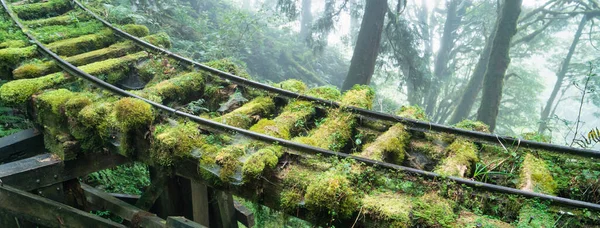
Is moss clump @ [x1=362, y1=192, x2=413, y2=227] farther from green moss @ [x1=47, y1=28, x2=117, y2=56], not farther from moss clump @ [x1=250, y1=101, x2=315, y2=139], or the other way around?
green moss @ [x1=47, y1=28, x2=117, y2=56]

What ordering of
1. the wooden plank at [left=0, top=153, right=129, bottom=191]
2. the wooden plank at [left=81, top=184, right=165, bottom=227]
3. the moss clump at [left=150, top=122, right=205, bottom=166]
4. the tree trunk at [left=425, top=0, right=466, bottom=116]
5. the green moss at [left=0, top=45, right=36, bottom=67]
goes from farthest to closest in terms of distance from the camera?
the tree trunk at [left=425, top=0, right=466, bottom=116] → the green moss at [left=0, top=45, right=36, bottom=67] → the wooden plank at [left=81, top=184, right=165, bottom=227] → the wooden plank at [left=0, top=153, right=129, bottom=191] → the moss clump at [left=150, top=122, right=205, bottom=166]

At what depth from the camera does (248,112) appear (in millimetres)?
4152

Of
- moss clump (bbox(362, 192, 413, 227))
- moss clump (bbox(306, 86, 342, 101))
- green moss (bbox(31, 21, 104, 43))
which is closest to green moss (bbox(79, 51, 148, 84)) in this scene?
green moss (bbox(31, 21, 104, 43))

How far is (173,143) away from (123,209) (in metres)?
1.62

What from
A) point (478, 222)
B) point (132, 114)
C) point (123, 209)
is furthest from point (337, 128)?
point (123, 209)

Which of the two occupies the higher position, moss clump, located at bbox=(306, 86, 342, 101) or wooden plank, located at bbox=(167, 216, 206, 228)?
moss clump, located at bbox=(306, 86, 342, 101)

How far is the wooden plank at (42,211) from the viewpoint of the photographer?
366cm

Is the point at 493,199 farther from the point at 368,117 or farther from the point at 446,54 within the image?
the point at 446,54

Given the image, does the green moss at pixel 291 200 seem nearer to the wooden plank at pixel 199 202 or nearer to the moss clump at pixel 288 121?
the moss clump at pixel 288 121

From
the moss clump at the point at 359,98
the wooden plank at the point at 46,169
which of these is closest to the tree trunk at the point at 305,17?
the moss clump at the point at 359,98

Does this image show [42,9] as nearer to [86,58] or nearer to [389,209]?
[86,58]

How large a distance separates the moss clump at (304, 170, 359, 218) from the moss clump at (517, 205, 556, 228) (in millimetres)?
1025

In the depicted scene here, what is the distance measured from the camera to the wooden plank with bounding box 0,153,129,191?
378 cm

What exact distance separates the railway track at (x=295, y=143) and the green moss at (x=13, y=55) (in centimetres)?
6
